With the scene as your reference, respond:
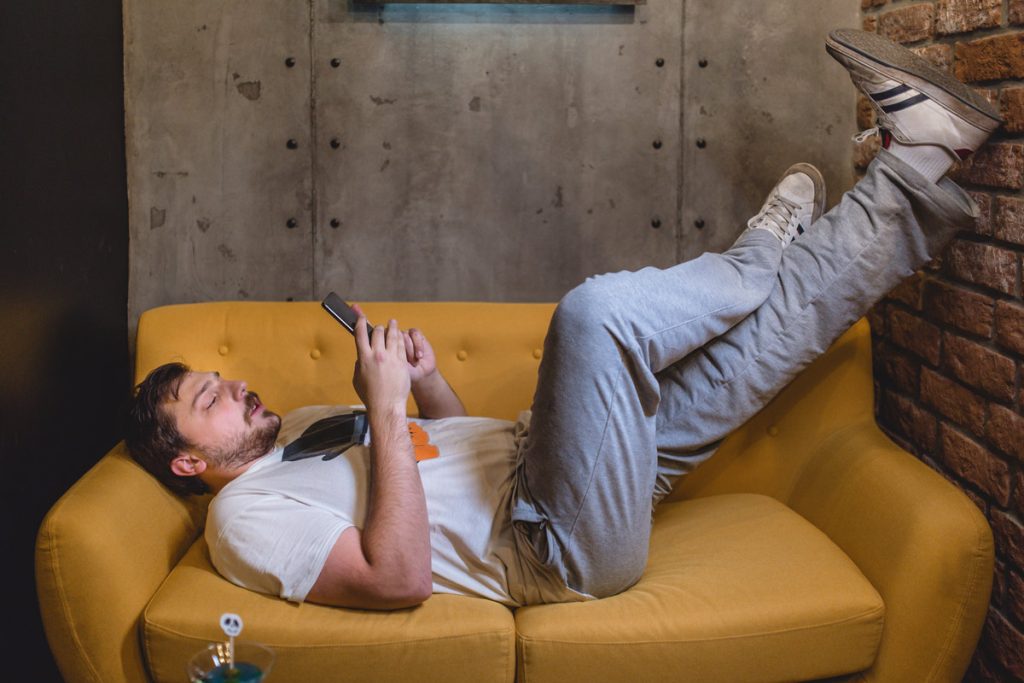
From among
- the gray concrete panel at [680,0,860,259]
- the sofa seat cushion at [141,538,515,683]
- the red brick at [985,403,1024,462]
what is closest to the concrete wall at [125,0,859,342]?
the gray concrete panel at [680,0,860,259]

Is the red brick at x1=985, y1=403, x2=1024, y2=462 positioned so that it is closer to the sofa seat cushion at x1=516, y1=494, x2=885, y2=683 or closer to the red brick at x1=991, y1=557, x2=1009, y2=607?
the red brick at x1=991, y1=557, x2=1009, y2=607

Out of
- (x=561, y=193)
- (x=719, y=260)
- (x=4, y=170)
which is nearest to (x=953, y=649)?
(x=719, y=260)

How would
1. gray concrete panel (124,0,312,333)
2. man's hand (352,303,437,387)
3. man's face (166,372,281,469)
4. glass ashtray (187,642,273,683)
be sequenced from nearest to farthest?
glass ashtray (187,642,273,683) < man's face (166,372,281,469) < man's hand (352,303,437,387) < gray concrete panel (124,0,312,333)

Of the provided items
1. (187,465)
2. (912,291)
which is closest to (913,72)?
(912,291)

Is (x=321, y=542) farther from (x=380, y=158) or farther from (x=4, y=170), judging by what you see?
(x=380, y=158)

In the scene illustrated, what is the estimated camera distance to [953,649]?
5.58 feet

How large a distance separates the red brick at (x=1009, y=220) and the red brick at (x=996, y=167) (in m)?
0.03

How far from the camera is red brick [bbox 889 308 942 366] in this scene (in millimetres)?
2178

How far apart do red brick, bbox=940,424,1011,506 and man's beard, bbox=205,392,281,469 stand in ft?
4.64

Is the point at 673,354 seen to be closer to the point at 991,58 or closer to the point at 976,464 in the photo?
the point at 976,464

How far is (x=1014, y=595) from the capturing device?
73.9 inches

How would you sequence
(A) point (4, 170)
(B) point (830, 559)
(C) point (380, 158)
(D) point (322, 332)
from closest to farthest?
(B) point (830, 559) → (A) point (4, 170) → (D) point (322, 332) → (C) point (380, 158)

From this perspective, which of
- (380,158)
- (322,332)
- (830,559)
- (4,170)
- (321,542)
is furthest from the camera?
(380,158)

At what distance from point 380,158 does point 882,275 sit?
1345 mm
